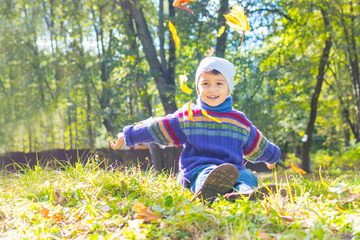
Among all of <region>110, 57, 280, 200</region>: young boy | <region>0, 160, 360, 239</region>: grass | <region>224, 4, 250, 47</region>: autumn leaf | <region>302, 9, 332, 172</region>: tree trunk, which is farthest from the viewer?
<region>302, 9, 332, 172</region>: tree trunk

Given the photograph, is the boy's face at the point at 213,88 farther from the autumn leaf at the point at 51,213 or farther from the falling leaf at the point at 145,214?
the autumn leaf at the point at 51,213

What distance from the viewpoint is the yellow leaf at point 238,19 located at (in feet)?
9.33

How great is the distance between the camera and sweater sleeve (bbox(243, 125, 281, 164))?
3639 millimetres

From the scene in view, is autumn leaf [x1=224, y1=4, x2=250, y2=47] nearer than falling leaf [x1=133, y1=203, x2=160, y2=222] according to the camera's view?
No

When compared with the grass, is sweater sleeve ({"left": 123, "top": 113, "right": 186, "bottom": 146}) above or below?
above

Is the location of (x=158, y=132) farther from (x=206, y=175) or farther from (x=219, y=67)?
(x=219, y=67)

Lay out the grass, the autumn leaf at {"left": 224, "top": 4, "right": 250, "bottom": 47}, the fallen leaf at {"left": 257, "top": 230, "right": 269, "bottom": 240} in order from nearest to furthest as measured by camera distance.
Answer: the fallen leaf at {"left": 257, "top": 230, "right": 269, "bottom": 240} → the grass → the autumn leaf at {"left": 224, "top": 4, "right": 250, "bottom": 47}

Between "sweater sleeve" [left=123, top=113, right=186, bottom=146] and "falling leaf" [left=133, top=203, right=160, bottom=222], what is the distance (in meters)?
1.26

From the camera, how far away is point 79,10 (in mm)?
11289

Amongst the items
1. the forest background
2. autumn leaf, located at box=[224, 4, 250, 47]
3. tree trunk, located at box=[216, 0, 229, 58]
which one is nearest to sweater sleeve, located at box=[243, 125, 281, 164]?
autumn leaf, located at box=[224, 4, 250, 47]

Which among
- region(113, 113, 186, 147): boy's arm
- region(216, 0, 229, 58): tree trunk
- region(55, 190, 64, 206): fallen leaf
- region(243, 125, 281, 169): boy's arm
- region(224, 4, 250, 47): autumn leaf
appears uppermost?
region(216, 0, 229, 58): tree trunk

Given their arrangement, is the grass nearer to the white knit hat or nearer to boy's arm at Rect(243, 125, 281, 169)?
boy's arm at Rect(243, 125, 281, 169)

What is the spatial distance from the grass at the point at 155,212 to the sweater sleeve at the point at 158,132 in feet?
1.33

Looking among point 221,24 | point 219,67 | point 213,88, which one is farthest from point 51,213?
point 221,24
